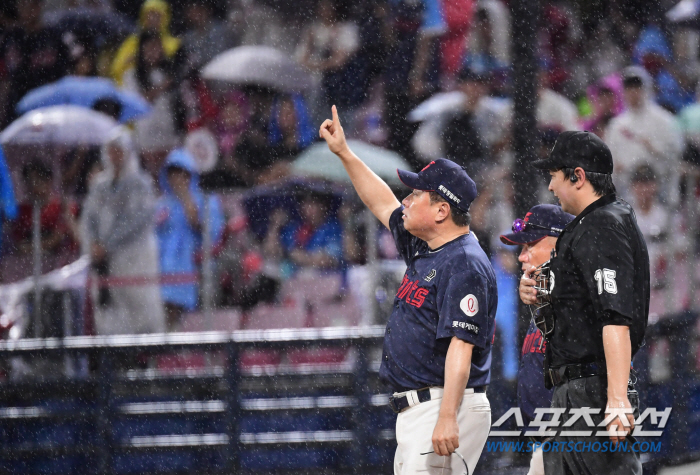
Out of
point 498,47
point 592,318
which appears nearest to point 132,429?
point 592,318

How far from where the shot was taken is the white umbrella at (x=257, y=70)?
1003cm

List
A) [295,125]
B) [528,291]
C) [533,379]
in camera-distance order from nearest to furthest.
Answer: [528,291]
[533,379]
[295,125]

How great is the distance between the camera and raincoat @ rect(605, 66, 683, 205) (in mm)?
8984

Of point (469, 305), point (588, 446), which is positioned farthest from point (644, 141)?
point (588, 446)

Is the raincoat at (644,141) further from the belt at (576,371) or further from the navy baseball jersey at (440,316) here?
the belt at (576,371)

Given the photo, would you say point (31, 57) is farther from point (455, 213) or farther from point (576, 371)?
point (576, 371)

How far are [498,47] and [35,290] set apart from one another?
587cm

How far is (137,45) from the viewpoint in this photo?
36.8 ft

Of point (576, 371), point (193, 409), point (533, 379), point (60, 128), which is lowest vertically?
point (193, 409)

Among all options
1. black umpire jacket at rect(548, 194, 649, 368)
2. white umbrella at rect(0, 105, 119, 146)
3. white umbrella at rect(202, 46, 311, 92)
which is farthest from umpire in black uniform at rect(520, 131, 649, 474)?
white umbrella at rect(202, 46, 311, 92)

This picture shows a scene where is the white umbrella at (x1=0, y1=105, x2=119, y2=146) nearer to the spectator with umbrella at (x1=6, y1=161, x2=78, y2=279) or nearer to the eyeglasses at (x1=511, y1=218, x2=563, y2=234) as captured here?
the spectator with umbrella at (x1=6, y1=161, x2=78, y2=279)

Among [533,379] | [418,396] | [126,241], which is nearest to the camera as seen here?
[418,396]

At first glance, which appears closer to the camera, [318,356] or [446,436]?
[446,436]

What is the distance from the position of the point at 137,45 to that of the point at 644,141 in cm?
592
